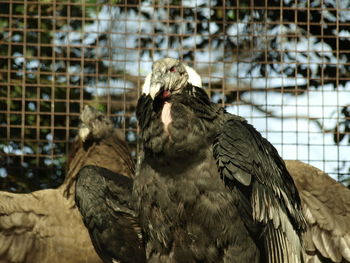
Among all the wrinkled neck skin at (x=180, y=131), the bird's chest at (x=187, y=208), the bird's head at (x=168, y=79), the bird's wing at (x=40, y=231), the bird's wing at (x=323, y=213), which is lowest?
the bird's wing at (x=40, y=231)

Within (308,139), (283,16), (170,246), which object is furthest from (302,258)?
(283,16)

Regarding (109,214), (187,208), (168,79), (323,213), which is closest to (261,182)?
(187,208)

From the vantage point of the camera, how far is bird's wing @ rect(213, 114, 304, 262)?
420 centimetres

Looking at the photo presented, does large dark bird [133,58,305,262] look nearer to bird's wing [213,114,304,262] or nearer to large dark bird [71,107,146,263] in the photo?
bird's wing [213,114,304,262]

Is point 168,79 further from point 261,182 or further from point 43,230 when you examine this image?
point 43,230

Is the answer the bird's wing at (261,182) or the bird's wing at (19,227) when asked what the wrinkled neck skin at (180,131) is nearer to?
the bird's wing at (261,182)

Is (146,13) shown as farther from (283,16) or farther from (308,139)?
(308,139)

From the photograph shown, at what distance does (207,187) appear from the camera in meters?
4.27

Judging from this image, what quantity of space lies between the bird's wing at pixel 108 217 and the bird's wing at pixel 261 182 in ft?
3.05

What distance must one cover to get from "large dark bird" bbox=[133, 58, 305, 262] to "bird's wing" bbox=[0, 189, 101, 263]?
5.21ft

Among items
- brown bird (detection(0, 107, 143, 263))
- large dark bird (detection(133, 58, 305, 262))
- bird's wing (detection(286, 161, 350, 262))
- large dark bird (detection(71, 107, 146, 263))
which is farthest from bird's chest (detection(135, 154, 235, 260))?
brown bird (detection(0, 107, 143, 263))

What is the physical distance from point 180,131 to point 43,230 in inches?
82.6

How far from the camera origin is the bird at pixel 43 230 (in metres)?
5.88

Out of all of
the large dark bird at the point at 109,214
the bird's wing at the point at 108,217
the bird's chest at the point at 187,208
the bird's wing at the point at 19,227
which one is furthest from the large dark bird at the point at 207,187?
the bird's wing at the point at 19,227
